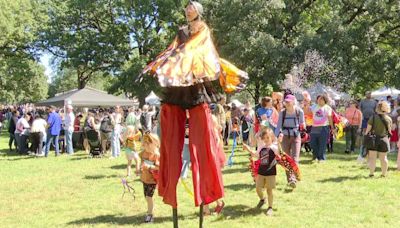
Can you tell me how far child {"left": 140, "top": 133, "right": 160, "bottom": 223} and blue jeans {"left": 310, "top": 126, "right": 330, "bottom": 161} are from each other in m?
6.04

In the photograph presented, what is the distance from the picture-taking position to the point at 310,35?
25.5m

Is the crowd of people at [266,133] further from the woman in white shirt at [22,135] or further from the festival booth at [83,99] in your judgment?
the festival booth at [83,99]

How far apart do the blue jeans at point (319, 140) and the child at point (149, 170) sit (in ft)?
19.8

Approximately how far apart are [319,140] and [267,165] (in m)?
5.42

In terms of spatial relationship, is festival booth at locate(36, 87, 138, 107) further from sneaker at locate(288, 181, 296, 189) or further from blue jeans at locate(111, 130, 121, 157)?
sneaker at locate(288, 181, 296, 189)

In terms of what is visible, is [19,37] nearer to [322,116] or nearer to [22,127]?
[22,127]

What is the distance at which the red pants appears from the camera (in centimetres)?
424

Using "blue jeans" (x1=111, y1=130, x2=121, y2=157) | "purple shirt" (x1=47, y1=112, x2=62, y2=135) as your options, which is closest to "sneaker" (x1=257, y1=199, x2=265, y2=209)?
"blue jeans" (x1=111, y1=130, x2=121, y2=157)

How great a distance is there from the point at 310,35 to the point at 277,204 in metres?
19.7

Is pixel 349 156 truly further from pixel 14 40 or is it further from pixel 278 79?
pixel 14 40

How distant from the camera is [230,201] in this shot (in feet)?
25.1

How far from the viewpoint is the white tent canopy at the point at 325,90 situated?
24.4 m

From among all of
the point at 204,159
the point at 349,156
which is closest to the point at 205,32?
the point at 204,159

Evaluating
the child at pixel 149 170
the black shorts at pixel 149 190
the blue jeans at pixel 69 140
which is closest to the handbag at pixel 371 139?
the child at pixel 149 170
